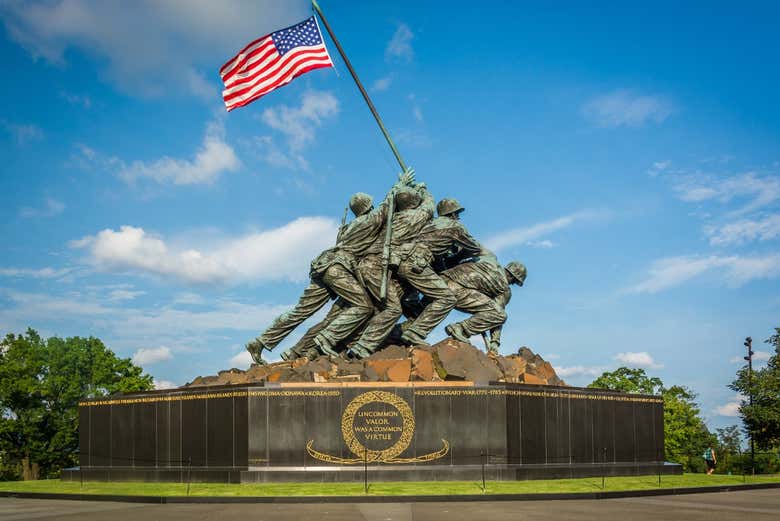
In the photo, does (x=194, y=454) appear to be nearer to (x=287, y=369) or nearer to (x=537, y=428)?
(x=287, y=369)

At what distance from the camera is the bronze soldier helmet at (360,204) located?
24.2 metres

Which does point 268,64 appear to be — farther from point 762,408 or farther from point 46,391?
point 46,391

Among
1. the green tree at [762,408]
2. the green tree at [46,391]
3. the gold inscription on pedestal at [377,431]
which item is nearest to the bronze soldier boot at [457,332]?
the gold inscription on pedestal at [377,431]

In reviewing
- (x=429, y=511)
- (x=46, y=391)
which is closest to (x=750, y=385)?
(x=429, y=511)

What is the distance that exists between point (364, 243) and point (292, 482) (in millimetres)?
7467

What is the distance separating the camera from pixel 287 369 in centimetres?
2123

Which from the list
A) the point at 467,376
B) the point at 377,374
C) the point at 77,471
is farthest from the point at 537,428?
the point at 77,471

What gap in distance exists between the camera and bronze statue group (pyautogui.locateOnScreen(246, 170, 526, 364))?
23109 millimetres

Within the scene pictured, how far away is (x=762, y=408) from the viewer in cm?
2956

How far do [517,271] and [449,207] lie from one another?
280cm

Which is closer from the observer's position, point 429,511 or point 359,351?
point 429,511

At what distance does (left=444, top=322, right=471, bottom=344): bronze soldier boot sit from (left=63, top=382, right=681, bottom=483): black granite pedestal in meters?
3.30

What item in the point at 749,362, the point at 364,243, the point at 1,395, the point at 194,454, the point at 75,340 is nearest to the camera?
the point at 194,454

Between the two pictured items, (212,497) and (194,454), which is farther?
(194,454)
